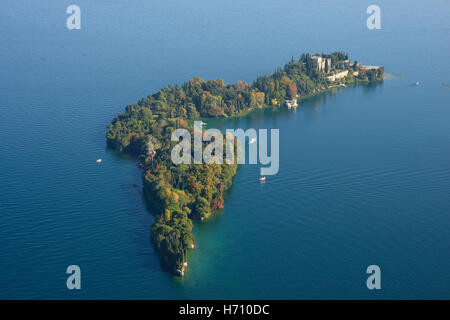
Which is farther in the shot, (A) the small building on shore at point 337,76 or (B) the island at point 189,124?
(A) the small building on shore at point 337,76

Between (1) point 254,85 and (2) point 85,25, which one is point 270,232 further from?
(2) point 85,25

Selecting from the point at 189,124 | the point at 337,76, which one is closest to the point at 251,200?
the point at 189,124

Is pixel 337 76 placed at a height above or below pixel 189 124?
above

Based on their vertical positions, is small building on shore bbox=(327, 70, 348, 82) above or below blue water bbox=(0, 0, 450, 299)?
above

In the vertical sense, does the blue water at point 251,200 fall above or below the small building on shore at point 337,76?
below

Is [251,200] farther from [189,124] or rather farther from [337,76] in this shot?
[337,76]

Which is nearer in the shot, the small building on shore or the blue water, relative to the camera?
the blue water

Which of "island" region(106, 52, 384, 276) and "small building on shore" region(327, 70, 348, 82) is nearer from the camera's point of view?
"island" region(106, 52, 384, 276)

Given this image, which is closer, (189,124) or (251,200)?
(251,200)

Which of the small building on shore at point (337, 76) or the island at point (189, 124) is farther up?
the small building on shore at point (337, 76)
